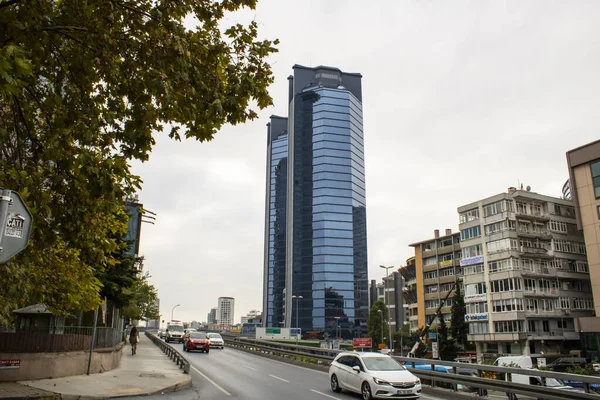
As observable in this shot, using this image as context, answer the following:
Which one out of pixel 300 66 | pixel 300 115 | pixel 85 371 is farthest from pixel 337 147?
pixel 85 371

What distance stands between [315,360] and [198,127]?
22.4 meters

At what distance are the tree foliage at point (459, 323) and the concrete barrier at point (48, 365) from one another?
57.9 m

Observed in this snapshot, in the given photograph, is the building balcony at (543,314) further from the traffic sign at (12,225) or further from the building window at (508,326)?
the traffic sign at (12,225)

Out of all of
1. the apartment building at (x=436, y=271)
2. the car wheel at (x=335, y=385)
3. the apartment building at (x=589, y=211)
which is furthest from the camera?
the apartment building at (x=436, y=271)

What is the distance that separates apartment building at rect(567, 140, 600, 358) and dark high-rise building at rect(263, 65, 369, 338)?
93010 mm

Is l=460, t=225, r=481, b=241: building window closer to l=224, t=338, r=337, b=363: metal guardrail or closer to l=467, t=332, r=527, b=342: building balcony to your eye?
l=467, t=332, r=527, b=342: building balcony

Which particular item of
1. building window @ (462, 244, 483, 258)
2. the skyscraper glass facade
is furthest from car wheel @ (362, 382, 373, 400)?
the skyscraper glass facade

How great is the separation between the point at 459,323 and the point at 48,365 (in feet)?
200

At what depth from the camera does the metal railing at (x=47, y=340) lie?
14.7 metres

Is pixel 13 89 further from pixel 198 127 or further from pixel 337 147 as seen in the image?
pixel 337 147

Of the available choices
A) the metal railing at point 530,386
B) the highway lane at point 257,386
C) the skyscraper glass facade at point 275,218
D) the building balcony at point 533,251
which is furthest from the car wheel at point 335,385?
the skyscraper glass facade at point 275,218

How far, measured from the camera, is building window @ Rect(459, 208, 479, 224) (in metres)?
66.1

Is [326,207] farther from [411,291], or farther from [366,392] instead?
[366,392]

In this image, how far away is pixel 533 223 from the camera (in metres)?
63.0
